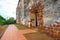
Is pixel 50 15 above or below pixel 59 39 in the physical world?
above

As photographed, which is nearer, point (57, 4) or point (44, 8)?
point (57, 4)

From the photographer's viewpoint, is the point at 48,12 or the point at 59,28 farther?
the point at 48,12

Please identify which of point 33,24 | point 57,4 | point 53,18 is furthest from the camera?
point 33,24

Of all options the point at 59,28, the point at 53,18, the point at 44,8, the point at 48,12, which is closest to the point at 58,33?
the point at 59,28

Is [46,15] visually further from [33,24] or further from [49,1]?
[33,24]

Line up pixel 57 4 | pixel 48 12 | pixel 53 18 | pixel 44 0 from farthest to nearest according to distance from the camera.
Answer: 1. pixel 44 0
2. pixel 48 12
3. pixel 53 18
4. pixel 57 4

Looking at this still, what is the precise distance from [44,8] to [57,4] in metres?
Result: 1.97

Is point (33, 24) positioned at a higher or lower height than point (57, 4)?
lower

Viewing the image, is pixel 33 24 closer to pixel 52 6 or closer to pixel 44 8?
pixel 44 8

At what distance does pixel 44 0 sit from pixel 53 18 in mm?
1683

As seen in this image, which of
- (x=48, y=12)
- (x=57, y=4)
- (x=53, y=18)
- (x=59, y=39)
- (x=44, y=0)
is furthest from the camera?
(x=44, y=0)

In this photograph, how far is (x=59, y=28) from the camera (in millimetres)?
6582

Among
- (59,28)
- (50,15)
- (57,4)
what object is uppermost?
(57,4)

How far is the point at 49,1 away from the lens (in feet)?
27.8
